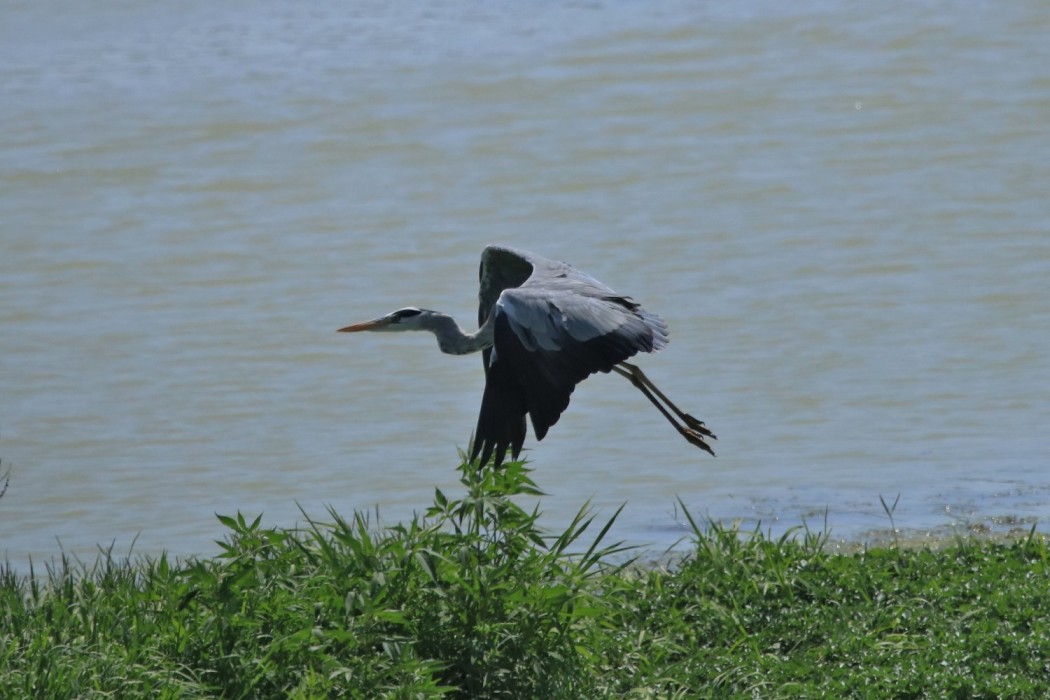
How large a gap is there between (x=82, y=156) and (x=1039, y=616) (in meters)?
10.6

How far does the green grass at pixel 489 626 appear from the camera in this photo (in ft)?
16.0

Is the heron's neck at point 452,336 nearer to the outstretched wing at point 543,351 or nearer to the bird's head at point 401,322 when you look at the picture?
the bird's head at point 401,322

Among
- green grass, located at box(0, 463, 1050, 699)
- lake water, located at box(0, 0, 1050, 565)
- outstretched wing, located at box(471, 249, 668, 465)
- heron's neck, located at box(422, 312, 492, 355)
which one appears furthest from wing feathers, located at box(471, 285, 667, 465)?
lake water, located at box(0, 0, 1050, 565)

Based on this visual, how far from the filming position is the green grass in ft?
16.0

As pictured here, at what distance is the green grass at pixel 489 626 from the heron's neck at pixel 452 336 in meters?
1.41

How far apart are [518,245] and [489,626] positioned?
261 inches

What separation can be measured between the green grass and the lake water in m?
1.41

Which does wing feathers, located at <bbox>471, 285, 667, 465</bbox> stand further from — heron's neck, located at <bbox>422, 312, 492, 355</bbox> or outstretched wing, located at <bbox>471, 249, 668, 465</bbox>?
heron's neck, located at <bbox>422, 312, 492, 355</bbox>

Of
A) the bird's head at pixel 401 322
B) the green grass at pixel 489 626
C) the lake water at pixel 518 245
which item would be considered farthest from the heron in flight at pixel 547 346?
the lake water at pixel 518 245

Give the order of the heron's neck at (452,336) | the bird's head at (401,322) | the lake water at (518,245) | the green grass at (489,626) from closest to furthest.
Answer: the green grass at (489,626), the heron's neck at (452,336), the bird's head at (401,322), the lake water at (518,245)

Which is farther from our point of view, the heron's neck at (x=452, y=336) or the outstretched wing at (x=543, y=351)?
the heron's neck at (x=452, y=336)

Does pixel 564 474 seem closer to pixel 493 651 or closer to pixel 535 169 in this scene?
pixel 493 651

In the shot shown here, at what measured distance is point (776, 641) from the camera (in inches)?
224

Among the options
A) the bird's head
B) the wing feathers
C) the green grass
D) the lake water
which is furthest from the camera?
the lake water
